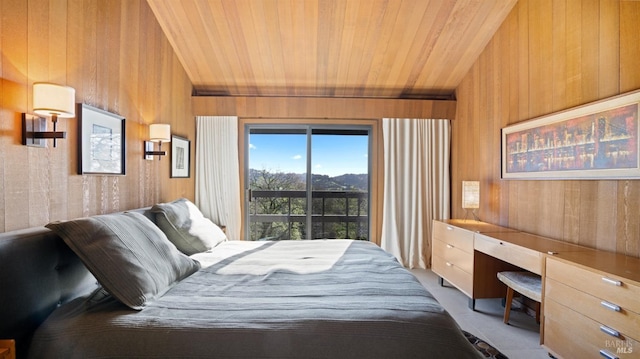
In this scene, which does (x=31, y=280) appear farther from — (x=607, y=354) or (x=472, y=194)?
(x=472, y=194)

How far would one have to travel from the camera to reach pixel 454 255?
3.33m

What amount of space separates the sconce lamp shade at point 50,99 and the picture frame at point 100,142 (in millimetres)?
433

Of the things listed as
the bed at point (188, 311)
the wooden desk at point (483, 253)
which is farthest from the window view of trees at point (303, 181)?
the bed at point (188, 311)

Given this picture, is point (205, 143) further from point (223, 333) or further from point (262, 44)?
point (223, 333)

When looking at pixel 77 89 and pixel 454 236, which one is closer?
pixel 77 89

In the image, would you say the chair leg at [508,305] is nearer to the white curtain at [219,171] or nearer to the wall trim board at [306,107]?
the wall trim board at [306,107]

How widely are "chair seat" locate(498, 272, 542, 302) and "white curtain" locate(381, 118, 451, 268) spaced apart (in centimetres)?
169

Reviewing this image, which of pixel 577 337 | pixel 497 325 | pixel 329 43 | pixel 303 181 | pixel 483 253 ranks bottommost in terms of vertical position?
pixel 497 325

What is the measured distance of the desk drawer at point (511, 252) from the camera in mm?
2229

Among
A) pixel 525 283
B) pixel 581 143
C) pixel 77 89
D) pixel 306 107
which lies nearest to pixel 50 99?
pixel 77 89

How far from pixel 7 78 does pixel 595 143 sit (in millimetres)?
3550

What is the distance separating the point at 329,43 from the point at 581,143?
251 cm

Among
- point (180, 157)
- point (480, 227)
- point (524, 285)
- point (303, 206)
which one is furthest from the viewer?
point (303, 206)

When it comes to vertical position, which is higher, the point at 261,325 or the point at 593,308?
the point at 261,325
